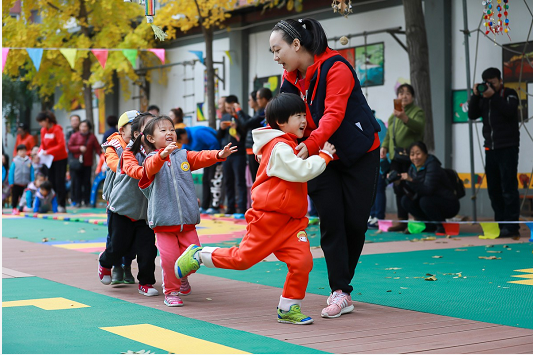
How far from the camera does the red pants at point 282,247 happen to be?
4.50m

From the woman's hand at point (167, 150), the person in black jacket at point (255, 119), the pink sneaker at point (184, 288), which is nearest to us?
the woman's hand at point (167, 150)

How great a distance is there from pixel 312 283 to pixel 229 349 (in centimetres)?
248

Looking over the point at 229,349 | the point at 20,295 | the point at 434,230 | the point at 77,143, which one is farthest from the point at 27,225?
the point at 229,349

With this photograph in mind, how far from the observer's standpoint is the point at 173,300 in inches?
207

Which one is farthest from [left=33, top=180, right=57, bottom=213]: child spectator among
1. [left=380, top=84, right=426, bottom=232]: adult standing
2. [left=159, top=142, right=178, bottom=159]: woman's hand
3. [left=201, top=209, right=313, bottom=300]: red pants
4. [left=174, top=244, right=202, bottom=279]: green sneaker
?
[left=201, top=209, right=313, bottom=300]: red pants

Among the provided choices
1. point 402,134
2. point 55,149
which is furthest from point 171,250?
point 55,149

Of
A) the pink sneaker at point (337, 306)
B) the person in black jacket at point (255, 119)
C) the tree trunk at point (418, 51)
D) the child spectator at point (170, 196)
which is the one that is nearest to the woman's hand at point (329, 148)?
the pink sneaker at point (337, 306)

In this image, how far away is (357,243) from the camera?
5.06m

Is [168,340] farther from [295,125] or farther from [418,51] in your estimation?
[418,51]

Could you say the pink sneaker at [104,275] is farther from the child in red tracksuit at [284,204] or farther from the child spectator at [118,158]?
the child in red tracksuit at [284,204]

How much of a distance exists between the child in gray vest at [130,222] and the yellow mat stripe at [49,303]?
63 cm

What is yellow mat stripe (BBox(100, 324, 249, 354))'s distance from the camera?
3787 mm

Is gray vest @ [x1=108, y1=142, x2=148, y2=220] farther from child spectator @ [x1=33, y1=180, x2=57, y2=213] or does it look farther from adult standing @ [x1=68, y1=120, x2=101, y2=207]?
adult standing @ [x1=68, y1=120, x2=101, y2=207]

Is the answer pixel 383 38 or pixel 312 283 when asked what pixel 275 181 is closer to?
pixel 312 283
